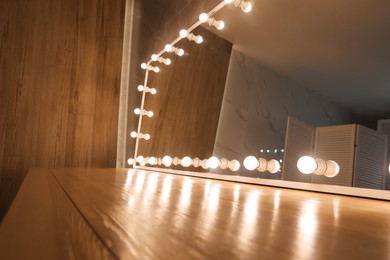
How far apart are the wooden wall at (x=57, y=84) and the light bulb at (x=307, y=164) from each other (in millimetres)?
1684

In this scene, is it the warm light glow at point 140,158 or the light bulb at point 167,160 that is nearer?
the light bulb at point 167,160

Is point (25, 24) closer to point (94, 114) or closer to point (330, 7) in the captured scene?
point (94, 114)

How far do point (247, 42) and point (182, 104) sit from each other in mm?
682

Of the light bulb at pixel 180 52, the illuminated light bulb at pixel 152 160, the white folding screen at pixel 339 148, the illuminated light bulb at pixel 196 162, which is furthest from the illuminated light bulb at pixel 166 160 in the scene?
the white folding screen at pixel 339 148

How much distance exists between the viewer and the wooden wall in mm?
1868

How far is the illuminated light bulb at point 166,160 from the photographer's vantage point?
1.63 metres

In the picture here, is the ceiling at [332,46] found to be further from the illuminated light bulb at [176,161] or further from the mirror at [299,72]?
the illuminated light bulb at [176,161]

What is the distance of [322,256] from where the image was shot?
7.4 inches

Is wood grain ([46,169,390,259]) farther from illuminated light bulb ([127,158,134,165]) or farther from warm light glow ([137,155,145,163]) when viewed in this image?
illuminated light bulb ([127,158,134,165])

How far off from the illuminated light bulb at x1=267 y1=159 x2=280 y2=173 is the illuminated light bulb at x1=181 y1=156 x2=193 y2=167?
1.93 ft

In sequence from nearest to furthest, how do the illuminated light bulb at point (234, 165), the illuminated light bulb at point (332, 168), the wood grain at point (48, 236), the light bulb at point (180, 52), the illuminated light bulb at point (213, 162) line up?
the wood grain at point (48, 236) < the illuminated light bulb at point (332, 168) < the illuminated light bulb at point (234, 165) < the illuminated light bulb at point (213, 162) < the light bulb at point (180, 52)

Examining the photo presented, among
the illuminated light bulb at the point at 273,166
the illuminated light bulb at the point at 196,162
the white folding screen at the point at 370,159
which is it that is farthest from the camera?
the illuminated light bulb at the point at 196,162

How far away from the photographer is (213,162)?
1.26 meters

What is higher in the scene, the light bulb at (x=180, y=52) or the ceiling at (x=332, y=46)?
the light bulb at (x=180, y=52)
